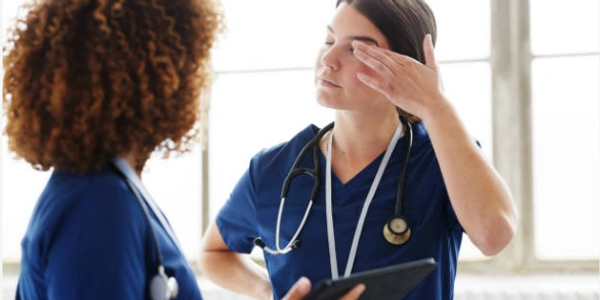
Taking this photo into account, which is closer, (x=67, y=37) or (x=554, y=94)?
(x=67, y=37)

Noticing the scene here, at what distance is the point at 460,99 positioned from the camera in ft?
9.05

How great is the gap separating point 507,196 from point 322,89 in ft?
1.41

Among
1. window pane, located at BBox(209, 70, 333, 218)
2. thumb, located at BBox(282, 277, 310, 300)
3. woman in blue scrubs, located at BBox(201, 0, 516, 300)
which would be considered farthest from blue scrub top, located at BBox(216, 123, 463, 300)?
window pane, located at BBox(209, 70, 333, 218)

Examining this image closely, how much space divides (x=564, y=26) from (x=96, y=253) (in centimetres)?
231

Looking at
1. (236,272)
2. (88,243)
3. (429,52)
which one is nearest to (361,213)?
(429,52)

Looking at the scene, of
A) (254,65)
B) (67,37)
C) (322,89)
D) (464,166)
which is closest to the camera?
(67,37)

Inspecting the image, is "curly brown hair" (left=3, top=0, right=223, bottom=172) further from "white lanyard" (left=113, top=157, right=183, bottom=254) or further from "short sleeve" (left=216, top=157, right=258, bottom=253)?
"short sleeve" (left=216, top=157, right=258, bottom=253)

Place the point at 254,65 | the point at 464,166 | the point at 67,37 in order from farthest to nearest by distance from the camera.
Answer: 1. the point at 254,65
2. the point at 464,166
3. the point at 67,37

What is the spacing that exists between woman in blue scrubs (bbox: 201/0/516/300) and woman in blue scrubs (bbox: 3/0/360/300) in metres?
0.52

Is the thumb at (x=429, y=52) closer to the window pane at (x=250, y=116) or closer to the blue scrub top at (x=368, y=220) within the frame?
the blue scrub top at (x=368, y=220)

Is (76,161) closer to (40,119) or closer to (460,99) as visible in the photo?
(40,119)

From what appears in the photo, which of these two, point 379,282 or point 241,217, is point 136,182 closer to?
point 379,282

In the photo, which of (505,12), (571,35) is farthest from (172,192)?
(571,35)

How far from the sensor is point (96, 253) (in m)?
0.87
